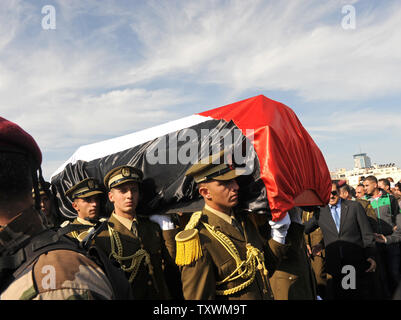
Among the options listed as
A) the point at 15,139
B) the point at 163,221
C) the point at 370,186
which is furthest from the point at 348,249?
the point at 15,139

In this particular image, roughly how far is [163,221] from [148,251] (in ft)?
1.17

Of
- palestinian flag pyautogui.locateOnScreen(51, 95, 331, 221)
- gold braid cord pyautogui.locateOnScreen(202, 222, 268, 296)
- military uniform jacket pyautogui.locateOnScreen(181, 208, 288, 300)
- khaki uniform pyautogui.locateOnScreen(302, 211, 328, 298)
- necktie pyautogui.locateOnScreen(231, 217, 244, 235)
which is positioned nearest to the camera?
military uniform jacket pyautogui.locateOnScreen(181, 208, 288, 300)

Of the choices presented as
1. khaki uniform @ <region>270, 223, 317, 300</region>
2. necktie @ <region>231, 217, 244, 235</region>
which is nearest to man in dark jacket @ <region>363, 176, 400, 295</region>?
khaki uniform @ <region>270, 223, 317, 300</region>

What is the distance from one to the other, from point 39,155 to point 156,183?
209 centimetres

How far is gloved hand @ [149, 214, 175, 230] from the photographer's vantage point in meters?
3.66

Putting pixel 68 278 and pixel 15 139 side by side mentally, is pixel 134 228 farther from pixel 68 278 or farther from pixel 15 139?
pixel 68 278

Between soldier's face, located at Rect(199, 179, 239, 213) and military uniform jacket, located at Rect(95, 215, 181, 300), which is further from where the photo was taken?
military uniform jacket, located at Rect(95, 215, 181, 300)

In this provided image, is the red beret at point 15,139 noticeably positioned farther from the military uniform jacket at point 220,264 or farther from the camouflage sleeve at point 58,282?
the military uniform jacket at point 220,264

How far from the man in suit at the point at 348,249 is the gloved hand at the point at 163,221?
294 cm

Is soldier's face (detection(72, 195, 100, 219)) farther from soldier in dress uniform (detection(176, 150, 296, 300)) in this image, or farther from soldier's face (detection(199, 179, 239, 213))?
soldier's face (detection(199, 179, 239, 213))

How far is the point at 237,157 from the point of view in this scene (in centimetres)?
304

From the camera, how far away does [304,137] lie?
138 inches
